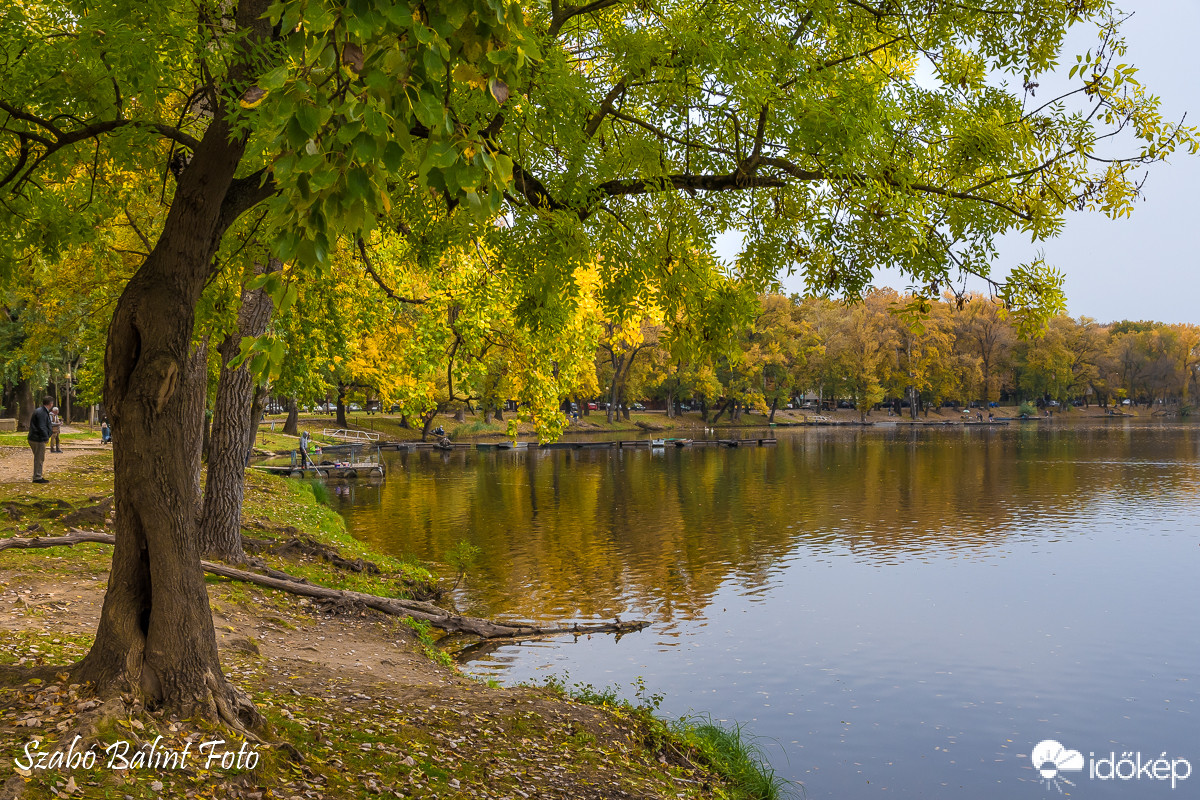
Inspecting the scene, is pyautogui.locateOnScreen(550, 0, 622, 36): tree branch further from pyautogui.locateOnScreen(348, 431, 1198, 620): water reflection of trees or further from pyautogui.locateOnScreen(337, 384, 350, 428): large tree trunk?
pyautogui.locateOnScreen(337, 384, 350, 428): large tree trunk

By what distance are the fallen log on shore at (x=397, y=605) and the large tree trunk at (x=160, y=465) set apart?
7246mm

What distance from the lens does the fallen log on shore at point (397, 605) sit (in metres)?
13.1

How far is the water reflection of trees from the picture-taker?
20.8m

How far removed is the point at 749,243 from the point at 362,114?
6.02 metres

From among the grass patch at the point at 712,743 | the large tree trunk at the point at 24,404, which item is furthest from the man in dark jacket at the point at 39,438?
the large tree trunk at the point at 24,404

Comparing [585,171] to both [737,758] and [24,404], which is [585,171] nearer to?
[737,758]

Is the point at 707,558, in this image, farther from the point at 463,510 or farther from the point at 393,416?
the point at 393,416

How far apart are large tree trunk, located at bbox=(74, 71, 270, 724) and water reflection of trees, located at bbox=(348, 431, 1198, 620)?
11.1 m

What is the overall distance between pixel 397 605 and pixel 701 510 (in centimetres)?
1835

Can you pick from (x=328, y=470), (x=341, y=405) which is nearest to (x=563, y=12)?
(x=328, y=470)

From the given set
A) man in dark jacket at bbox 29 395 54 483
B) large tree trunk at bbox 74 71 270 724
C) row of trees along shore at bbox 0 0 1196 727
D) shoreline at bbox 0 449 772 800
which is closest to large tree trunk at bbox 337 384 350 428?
man in dark jacket at bbox 29 395 54 483

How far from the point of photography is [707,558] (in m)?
23.2

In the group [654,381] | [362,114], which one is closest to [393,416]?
[654,381]

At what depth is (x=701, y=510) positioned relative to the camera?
31.9 metres
